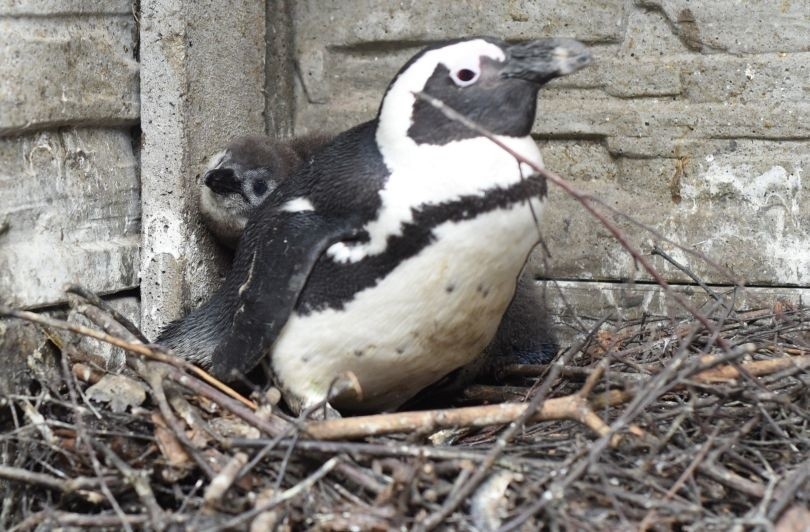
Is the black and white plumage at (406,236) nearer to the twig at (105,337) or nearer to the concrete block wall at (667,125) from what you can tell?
the twig at (105,337)

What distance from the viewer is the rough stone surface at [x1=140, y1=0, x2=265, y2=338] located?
102 inches

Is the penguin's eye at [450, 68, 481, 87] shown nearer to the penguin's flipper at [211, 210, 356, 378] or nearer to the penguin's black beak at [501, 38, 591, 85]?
the penguin's black beak at [501, 38, 591, 85]

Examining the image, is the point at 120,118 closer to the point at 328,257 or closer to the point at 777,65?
the point at 328,257

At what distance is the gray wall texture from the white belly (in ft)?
1.83

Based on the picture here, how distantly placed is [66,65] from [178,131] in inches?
13.2

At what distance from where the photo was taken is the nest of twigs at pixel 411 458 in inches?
68.1

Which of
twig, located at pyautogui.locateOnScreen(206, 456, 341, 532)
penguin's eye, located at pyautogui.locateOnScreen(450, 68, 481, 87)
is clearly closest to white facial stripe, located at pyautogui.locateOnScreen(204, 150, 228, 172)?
penguin's eye, located at pyautogui.locateOnScreen(450, 68, 481, 87)

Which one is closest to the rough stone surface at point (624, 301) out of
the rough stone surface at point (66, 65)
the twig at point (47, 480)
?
the rough stone surface at point (66, 65)

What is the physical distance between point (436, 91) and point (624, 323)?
39.5 inches

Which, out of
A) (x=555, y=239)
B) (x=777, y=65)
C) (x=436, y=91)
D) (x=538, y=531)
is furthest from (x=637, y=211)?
(x=538, y=531)

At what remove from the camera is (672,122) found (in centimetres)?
276

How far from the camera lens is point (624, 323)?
9.22 feet

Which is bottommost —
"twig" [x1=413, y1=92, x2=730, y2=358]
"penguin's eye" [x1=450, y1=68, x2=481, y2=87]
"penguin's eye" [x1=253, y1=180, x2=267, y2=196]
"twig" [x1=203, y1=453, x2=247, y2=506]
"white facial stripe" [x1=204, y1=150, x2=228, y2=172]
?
"twig" [x1=203, y1=453, x2=247, y2=506]

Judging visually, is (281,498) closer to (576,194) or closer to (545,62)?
(576,194)
